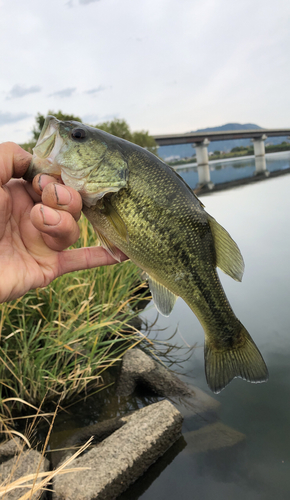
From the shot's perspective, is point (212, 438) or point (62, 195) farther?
point (212, 438)

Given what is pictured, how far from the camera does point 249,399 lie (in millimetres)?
4762

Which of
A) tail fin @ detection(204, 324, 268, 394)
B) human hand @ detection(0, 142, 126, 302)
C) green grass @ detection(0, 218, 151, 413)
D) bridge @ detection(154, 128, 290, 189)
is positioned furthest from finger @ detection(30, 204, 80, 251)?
bridge @ detection(154, 128, 290, 189)

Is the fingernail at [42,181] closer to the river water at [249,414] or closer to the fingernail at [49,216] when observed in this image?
the fingernail at [49,216]

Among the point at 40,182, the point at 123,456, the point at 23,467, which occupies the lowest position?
the point at 123,456

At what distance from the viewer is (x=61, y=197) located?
1964mm

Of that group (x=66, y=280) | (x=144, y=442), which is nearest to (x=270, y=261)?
(x=66, y=280)

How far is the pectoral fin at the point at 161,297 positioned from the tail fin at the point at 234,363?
558mm

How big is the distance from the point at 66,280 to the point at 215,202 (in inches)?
848

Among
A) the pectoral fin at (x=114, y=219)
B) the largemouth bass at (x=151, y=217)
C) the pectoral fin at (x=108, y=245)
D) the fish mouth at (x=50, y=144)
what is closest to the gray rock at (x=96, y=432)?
the largemouth bass at (x=151, y=217)

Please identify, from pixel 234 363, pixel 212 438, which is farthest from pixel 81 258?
pixel 212 438

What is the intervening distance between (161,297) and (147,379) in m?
2.59

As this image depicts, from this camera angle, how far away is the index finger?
86.0 inches

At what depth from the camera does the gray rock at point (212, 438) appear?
390 centimetres

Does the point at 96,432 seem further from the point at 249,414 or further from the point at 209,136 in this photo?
the point at 209,136
